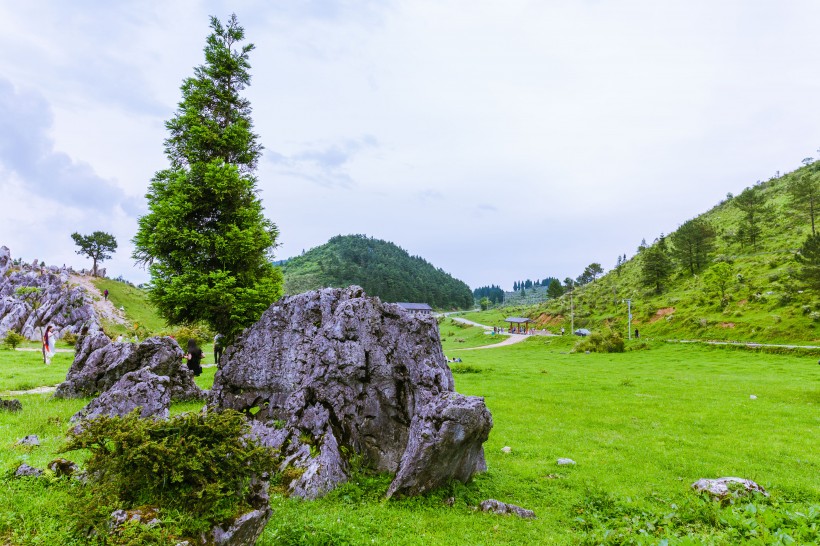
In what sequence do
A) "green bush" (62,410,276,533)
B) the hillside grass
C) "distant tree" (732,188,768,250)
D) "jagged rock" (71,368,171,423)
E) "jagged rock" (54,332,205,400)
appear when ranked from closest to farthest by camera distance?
"green bush" (62,410,276,533) < the hillside grass < "jagged rock" (71,368,171,423) < "jagged rock" (54,332,205,400) < "distant tree" (732,188,768,250)

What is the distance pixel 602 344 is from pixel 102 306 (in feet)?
305

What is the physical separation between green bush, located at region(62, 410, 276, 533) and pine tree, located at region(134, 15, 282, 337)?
17786mm

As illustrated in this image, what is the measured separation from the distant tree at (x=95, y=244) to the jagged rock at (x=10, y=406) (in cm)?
10438

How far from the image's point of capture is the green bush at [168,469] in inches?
283

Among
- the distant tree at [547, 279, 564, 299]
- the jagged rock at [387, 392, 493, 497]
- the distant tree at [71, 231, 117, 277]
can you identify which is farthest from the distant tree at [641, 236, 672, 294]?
the distant tree at [71, 231, 117, 277]

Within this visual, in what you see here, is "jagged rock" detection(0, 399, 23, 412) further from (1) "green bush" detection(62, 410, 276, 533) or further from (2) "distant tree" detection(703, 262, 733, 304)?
(2) "distant tree" detection(703, 262, 733, 304)

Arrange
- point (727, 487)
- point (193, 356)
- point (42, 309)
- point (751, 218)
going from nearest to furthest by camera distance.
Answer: point (727, 487) < point (193, 356) < point (42, 309) < point (751, 218)

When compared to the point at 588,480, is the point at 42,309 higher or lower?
higher

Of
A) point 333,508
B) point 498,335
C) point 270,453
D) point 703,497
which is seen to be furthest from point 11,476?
point 498,335

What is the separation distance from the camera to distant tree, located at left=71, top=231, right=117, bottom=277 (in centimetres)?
10056

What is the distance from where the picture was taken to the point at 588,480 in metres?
13.6

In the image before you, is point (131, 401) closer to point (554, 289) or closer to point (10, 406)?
point (10, 406)

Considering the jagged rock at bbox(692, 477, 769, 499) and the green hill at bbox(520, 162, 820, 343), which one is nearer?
the jagged rock at bbox(692, 477, 769, 499)

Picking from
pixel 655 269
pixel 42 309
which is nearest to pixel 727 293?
pixel 655 269
